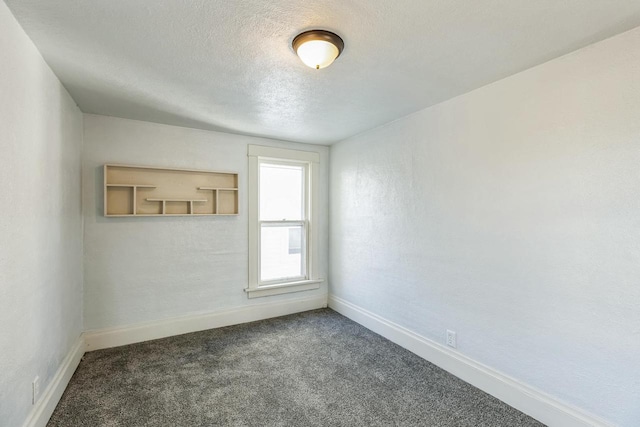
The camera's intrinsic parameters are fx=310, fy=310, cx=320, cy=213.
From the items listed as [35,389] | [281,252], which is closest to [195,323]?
[281,252]

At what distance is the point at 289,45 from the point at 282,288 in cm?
297

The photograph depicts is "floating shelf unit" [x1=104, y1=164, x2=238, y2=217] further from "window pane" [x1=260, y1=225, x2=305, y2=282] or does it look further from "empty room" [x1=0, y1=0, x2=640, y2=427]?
"window pane" [x1=260, y1=225, x2=305, y2=282]

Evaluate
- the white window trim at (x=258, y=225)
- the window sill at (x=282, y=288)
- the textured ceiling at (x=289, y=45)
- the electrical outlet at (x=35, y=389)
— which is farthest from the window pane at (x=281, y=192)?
the electrical outlet at (x=35, y=389)

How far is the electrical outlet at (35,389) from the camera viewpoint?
6.00 feet

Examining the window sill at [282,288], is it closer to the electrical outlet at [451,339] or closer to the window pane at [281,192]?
the window pane at [281,192]

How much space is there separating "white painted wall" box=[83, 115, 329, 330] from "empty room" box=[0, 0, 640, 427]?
0.02 meters

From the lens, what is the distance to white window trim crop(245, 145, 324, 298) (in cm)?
383

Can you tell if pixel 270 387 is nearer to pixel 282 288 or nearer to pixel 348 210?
pixel 282 288

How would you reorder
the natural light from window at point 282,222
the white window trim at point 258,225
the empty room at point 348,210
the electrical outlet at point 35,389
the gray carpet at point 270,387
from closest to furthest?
the empty room at point 348,210, the electrical outlet at point 35,389, the gray carpet at point 270,387, the white window trim at point 258,225, the natural light from window at point 282,222

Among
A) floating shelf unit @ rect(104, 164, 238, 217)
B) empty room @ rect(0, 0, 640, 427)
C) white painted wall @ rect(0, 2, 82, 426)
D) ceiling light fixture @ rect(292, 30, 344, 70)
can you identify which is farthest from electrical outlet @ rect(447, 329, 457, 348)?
white painted wall @ rect(0, 2, 82, 426)

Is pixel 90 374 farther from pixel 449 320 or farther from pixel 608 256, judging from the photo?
pixel 608 256

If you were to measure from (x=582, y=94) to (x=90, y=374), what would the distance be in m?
4.08

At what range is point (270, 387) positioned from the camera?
240cm

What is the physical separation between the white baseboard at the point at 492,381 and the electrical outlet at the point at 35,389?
111 inches
